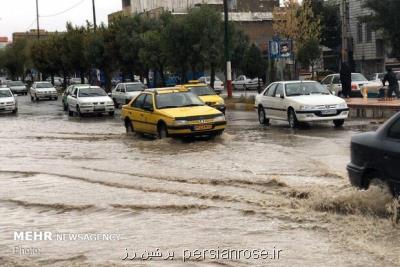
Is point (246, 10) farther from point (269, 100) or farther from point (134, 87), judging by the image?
point (269, 100)

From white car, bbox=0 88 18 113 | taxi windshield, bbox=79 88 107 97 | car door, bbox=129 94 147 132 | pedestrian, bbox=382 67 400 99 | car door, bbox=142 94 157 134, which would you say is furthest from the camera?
white car, bbox=0 88 18 113

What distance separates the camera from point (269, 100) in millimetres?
20312

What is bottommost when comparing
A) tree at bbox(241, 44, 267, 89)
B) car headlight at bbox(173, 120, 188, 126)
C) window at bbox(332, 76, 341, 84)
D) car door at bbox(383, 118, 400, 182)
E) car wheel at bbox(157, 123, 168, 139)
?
car wheel at bbox(157, 123, 168, 139)

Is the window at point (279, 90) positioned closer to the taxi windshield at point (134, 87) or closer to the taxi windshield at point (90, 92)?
the taxi windshield at point (90, 92)

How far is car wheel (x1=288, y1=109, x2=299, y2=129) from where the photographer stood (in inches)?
738

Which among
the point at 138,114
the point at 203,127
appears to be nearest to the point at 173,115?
the point at 203,127

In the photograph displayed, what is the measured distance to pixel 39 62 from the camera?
73000 mm

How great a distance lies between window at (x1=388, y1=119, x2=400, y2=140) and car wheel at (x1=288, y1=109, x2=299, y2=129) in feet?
37.6

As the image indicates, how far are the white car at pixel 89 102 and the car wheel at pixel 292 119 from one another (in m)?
12.4

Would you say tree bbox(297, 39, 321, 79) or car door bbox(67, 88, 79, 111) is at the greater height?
tree bbox(297, 39, 321, 79)

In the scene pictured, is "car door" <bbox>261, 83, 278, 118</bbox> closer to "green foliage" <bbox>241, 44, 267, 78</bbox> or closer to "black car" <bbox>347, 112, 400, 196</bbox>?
"black car" <bbox>347, 112, 400, 196</bbox>

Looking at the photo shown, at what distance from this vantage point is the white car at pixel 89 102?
1147 inches

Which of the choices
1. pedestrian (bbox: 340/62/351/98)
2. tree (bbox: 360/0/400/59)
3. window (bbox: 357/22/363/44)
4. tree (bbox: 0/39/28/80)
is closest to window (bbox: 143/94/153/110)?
pedestrian (bbox: 340/62/351/98)

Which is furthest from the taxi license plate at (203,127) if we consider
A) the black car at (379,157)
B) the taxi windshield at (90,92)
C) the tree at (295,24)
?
the tree at (295,24)
